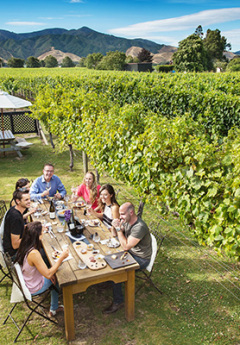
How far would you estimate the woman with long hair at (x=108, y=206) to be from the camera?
493cm

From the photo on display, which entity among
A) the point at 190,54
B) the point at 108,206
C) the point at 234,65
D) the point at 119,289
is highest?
the point at 190,54

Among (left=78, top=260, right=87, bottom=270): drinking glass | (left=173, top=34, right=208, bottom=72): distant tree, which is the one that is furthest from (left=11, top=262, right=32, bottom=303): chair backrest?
(left=173, top=34, right=208, bottom=72): distant tree

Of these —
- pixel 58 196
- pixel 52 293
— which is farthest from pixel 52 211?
pixel 52 293

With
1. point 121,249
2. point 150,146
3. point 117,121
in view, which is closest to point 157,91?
point 117,121

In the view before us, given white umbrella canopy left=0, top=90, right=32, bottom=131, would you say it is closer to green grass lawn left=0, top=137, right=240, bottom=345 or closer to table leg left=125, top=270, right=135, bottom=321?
green grass lawn left=0, top=137, right=240, bottom=345

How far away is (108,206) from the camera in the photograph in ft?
16.7

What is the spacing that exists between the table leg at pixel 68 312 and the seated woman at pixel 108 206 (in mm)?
1584

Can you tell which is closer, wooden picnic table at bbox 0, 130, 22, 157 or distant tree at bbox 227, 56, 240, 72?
wooden picnic table at bbox 0, 130, 22, 157

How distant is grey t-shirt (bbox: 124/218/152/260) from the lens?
4.00m

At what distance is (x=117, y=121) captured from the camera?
5.54 meters

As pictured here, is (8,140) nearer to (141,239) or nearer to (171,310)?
(141,239)

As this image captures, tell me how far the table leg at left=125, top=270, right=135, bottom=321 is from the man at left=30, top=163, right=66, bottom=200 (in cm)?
251

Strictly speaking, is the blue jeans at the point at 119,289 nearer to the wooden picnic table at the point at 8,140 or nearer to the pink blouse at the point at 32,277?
the pink blouse at the point at 32,277

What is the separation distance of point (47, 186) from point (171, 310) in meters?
3.26
